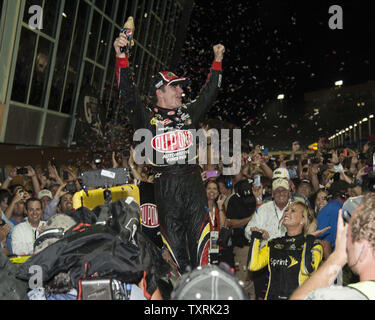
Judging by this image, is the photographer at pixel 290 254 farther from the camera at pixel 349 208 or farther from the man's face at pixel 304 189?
the man's face at pixel 304 189

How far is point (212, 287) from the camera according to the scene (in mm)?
1567

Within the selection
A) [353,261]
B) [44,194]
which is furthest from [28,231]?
[353,261]

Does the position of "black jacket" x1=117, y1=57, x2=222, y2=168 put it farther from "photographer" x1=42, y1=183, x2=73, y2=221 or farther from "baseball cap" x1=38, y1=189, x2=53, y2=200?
"baseball cap" x1=38, y1=189, x2=53, y2=200

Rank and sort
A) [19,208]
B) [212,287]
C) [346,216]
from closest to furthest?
[212,287], [346,216], [19,208]

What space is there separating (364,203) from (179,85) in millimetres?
2969

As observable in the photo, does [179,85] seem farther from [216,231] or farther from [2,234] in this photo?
[2,234]

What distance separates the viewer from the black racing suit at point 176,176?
4258 millimetres

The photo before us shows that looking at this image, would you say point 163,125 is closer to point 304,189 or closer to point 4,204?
point 4,204

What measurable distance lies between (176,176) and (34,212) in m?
2.33

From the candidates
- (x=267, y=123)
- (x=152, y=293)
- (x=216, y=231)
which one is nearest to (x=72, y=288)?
(x=152, y=293)

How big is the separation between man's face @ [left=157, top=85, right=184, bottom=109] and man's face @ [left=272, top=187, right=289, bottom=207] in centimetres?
185

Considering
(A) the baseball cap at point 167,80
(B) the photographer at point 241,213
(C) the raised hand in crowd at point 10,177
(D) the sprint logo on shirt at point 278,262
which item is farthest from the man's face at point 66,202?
(D) the sprint logo on shirt at point 278,262
